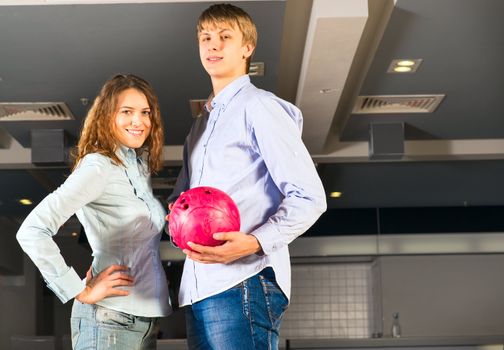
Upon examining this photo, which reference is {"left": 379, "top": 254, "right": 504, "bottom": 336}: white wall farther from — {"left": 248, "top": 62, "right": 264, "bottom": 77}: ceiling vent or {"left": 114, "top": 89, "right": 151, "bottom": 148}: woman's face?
{"left": 114, "top": 89, "right": 151, "bottom": 148}: woman's face

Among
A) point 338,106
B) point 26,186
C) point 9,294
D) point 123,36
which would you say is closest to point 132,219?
point 123,36

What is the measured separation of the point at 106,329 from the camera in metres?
1.83

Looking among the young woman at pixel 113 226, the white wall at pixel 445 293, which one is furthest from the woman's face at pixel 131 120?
the white wall at pixel 445 293

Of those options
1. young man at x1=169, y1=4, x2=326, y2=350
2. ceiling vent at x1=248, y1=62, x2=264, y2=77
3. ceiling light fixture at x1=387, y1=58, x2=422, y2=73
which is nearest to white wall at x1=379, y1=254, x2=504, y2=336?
ceiling light fixture at x1=387, y1=58, x2=422, y2=73

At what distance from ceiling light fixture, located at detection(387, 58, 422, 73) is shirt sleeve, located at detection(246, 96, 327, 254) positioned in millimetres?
3356

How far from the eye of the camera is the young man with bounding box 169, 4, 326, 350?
159 centimetres

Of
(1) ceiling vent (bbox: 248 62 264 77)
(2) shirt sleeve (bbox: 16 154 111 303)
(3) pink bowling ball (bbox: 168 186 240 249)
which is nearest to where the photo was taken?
(3) pink bowling ball (bbox: 168 186 240 249)

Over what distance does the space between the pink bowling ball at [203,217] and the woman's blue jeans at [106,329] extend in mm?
368

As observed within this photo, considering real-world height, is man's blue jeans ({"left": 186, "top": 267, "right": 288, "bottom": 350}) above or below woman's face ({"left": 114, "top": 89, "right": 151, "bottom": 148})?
below

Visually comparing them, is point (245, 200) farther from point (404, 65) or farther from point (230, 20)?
point (404, 65)

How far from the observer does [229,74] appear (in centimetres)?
183

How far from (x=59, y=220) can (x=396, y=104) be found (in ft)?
14.1

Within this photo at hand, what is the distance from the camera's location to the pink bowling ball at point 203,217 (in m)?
1.52

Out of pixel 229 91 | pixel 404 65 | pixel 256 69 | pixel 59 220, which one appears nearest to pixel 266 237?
pixel 229 91
